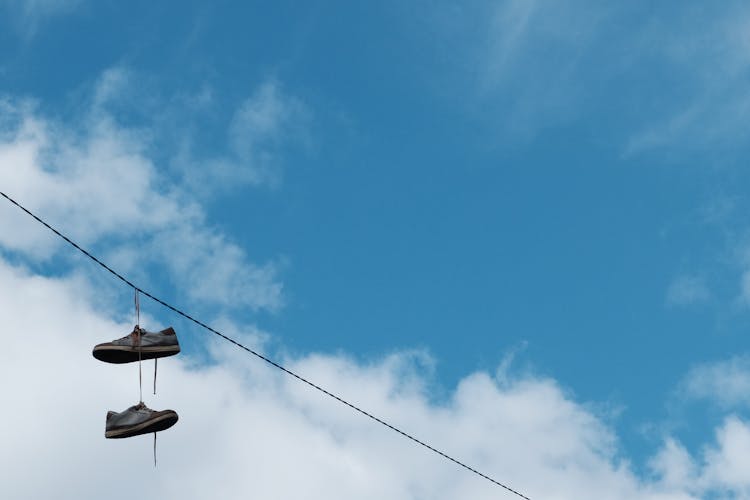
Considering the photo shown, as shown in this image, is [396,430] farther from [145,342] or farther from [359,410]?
[145,342]

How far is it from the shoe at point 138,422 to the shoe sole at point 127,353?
460 mm

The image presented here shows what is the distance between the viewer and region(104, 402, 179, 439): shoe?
871 cm

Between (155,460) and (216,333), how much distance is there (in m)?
1.30

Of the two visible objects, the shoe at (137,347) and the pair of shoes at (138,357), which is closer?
the pair of shoes at (138,357)

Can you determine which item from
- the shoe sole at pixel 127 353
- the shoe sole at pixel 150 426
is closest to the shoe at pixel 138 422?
the shoe sole at pixel 150 426

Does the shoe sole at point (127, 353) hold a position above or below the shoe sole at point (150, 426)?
above

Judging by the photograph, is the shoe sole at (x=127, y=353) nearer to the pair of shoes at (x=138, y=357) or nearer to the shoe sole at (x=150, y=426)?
the pair of shoes at (x=138, y=357)

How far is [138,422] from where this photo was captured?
8.80 metres

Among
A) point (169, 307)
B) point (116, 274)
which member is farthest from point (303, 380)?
point (116, 274)

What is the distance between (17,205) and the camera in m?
7.53

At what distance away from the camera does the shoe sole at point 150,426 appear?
8695 millimetres

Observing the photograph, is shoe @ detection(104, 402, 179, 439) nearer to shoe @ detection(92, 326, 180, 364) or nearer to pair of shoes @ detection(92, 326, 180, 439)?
pair of shoes @ detection(92, 326, 180, 439)

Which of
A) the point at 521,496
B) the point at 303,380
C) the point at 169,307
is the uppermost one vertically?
the point at 169,307

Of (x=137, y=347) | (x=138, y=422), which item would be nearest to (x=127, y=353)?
(x=137, y=347)
